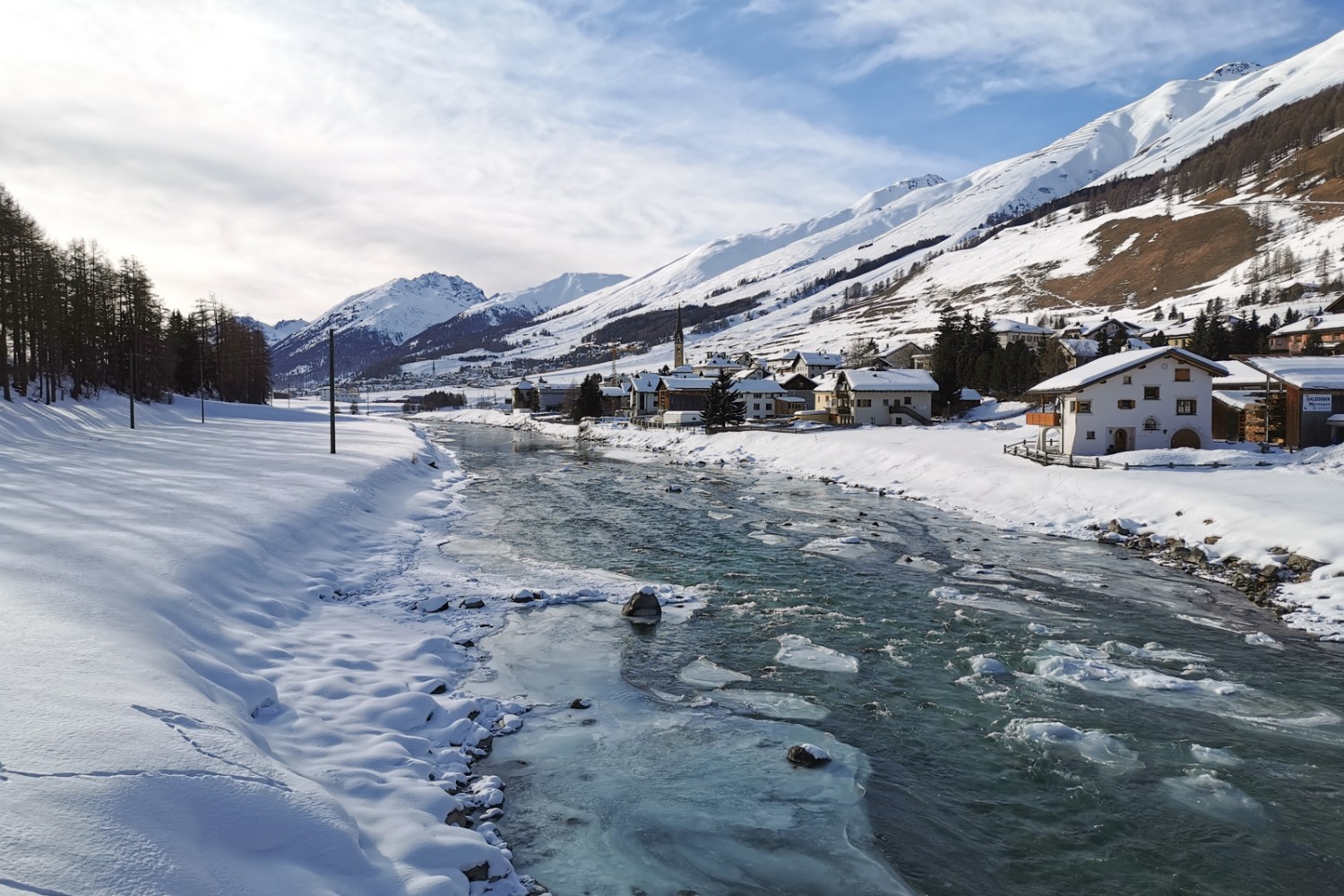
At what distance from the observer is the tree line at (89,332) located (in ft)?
164

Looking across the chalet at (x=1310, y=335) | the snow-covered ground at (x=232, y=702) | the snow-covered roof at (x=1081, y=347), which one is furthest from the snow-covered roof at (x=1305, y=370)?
the snow-covered roof at (x=1081, y=347)

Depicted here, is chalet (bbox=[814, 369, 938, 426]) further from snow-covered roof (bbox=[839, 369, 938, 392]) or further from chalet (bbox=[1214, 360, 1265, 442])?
chalet (bbox=[1214, 360, 1265, 442])

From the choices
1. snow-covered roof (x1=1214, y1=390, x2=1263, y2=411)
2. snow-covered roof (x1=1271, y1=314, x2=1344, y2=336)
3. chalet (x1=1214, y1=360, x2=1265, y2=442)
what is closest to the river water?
chalet (x1=1214, y1=360, x2=1265, y2=442)

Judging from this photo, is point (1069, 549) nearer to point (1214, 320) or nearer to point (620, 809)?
point (620, 809)

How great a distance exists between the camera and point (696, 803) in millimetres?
8859

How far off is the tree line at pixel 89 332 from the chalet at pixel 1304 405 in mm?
71194

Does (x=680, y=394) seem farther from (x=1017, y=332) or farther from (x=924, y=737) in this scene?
(x=924, y=737)

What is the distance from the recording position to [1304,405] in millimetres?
37188

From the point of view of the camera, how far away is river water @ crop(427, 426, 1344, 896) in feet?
25.9

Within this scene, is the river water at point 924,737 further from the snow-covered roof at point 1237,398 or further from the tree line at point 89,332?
the tree line at point 89,332

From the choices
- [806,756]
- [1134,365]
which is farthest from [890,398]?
[806,756]

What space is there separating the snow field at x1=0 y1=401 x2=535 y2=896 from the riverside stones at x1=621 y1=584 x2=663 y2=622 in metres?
3.85

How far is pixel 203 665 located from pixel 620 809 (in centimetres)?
627

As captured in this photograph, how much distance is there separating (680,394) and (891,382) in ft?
109
